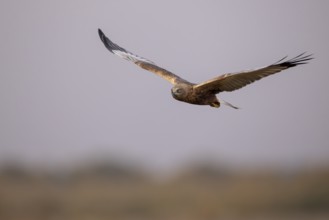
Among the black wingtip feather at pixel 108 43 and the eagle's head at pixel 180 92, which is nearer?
the eagle's head at pixel 180 92

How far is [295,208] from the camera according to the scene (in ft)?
78.5

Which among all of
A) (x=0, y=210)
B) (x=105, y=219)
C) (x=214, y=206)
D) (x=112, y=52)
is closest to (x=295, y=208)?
(x=214, y=206)

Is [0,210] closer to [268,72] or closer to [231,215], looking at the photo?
[231,215]

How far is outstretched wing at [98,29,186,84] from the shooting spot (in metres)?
13.8

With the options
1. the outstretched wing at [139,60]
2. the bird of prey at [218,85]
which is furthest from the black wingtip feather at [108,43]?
the bird of prey at [218,85]

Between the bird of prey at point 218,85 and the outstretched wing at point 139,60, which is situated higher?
the outstretched wing at point 139,60

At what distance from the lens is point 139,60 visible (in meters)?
14.9

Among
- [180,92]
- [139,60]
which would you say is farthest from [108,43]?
[180,92]

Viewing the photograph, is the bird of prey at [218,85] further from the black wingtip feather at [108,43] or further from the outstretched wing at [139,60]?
the black wingtip feather at [108,43]

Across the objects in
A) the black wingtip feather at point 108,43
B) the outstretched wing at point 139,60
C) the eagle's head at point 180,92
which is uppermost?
the black wingtip feather at point 108,43

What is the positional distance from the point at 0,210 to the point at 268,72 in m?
11.4

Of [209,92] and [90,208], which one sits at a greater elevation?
[90,208]

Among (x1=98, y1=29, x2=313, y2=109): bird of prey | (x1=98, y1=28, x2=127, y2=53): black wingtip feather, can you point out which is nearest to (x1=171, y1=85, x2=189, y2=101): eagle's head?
(x1=98, y1=29, x2=313, y2=109): bird of prey

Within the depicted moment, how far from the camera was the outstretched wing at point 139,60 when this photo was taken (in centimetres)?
1379
